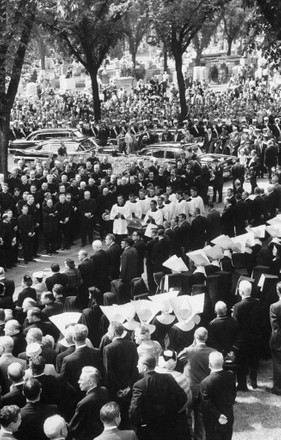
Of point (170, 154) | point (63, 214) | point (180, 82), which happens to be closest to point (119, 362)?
point (63, 214)

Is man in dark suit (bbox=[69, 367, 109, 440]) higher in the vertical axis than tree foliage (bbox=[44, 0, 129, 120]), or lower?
lower

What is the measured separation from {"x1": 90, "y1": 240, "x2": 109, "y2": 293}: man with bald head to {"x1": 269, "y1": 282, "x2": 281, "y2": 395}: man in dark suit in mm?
4034

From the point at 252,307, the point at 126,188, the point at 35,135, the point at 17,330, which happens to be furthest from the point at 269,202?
the point at 35,135

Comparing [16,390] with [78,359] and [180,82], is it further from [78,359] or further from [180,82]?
[180,82]

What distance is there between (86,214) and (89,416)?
1119 centimetres

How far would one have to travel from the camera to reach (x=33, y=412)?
23.2 feet

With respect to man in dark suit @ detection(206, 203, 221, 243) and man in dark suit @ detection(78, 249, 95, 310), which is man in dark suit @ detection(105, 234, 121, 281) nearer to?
man in dark suit @ detection(78, 249, 95, 310)

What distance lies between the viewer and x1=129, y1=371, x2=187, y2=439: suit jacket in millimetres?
7660

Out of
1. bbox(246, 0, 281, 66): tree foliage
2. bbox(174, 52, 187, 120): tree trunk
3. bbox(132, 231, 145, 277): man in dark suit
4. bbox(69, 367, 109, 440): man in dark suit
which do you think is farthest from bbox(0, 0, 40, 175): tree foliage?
bbox(69, 367, 109, 440): man in dark suit

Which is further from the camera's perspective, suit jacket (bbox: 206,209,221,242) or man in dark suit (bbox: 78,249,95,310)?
suit jacket (bbox: 206,209,221,242)

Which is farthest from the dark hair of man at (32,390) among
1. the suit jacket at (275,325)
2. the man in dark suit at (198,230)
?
the man in dark suit at (198,230)

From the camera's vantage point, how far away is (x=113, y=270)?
46.7 feet

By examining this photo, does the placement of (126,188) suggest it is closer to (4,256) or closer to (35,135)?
(4,256)

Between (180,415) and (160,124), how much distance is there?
101 ft
